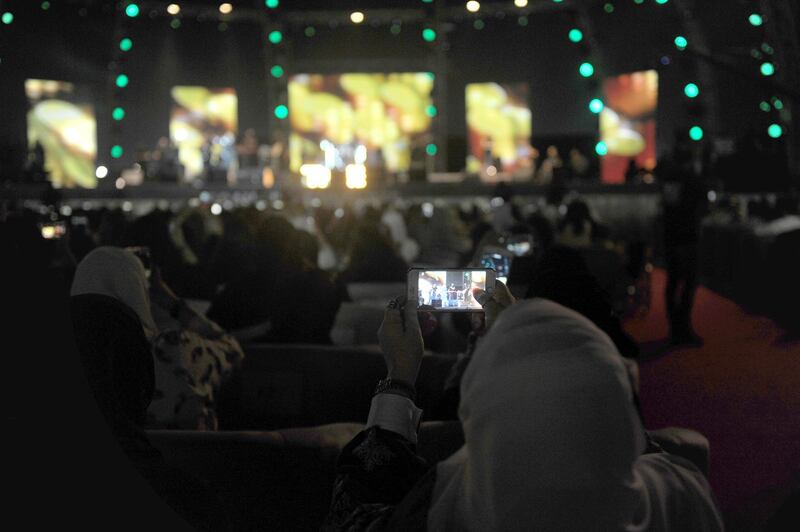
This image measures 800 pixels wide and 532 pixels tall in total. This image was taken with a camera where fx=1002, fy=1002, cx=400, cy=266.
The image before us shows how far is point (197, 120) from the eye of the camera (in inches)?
822

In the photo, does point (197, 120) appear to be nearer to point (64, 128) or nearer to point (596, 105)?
A: point (64, 128)

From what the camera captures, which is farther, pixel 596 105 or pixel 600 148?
pixel 596 105

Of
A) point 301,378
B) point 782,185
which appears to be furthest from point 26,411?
point 782,185

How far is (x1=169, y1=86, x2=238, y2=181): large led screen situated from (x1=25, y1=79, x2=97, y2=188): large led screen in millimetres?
1759

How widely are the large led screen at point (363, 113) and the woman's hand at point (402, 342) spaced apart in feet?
62.4

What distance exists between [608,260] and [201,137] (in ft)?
48.0

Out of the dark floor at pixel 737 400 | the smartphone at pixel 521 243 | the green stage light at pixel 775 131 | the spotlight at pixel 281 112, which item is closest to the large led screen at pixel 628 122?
the green stage light at pixel 775 131

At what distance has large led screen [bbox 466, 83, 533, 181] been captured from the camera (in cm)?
2055

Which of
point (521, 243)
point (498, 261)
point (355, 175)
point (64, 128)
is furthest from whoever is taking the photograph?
point (64, 128)

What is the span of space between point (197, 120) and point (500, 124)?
6.30 meters

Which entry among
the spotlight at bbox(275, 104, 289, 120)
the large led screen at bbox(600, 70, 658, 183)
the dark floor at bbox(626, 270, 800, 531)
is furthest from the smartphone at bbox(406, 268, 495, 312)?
the spotlight at bbox(275, 104, 289, 120)

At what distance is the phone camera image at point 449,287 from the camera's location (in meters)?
1.80

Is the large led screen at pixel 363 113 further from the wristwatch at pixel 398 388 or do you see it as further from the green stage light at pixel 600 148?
the wristwatch at pixel 398 388

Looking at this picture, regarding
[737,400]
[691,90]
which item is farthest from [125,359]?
[691,90]
